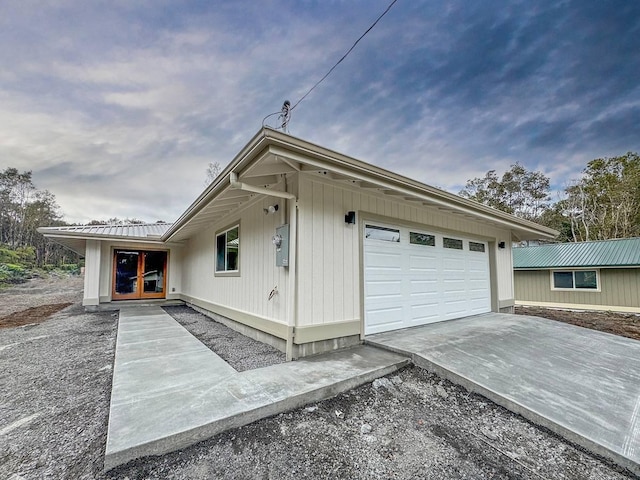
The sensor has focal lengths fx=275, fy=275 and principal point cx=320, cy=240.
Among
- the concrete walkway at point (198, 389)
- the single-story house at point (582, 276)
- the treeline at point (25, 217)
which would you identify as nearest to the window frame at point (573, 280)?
the single-story house at point (582, 276)

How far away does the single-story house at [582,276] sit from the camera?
11.0m

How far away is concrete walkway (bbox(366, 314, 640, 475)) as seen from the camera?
2105 mm

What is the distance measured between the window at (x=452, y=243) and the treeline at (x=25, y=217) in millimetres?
31468

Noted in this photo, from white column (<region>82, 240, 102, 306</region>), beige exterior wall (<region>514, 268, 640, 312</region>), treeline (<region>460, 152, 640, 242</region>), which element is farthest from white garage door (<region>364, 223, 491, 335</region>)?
treeline (<region>460, 152, 640, 242</region>)

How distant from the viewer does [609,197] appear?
60.1ft

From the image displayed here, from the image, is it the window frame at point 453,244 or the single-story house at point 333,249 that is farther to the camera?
the window frame at point 453,244

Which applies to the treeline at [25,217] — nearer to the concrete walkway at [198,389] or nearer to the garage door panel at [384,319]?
the concrete walkway at [198,389]

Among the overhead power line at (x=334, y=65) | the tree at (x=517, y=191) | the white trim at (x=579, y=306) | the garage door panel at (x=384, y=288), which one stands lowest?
the white trim at (x=579, y=306)

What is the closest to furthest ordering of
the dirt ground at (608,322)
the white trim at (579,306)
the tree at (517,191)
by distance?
the dirt ground at (608,322) → the white trim at (579,306) → the tree at (517,191)

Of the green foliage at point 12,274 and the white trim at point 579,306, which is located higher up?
the green foliage at point 12,274

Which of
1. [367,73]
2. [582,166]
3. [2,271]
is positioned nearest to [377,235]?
[367,73]

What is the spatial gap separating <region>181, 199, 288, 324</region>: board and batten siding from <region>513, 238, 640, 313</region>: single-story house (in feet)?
45.6

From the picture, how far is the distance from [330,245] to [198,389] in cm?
231

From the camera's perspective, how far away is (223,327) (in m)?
6.11
